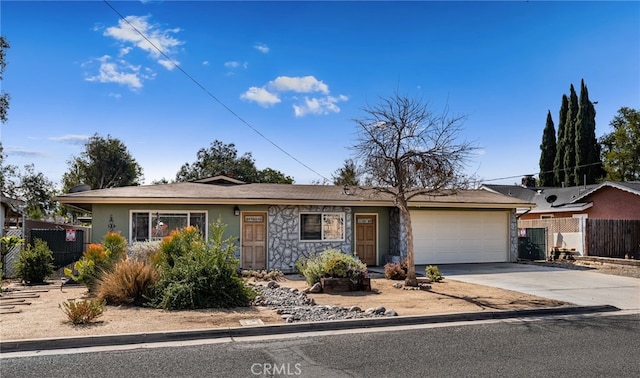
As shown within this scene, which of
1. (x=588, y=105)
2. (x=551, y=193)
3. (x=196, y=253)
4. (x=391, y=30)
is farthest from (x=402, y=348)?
(x=588, y=105)

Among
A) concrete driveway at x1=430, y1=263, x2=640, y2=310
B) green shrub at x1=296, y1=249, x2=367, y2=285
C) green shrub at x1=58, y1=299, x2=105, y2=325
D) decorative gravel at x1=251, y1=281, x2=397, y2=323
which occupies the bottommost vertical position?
concrete driveway at x1=430, y1=263, x2=640, y2=310

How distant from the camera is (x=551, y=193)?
31.7 m

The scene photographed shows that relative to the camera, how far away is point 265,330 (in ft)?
25.2

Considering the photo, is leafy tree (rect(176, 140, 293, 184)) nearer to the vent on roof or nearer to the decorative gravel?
the vent on roof

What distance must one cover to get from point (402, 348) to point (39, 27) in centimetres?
1119

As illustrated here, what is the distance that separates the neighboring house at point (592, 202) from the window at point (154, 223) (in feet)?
49.6

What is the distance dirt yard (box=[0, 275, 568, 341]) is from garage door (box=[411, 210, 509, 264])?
579 centimetres

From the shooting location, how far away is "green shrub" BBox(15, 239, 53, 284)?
13459 millimetres

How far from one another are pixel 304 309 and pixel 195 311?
6.60 ft

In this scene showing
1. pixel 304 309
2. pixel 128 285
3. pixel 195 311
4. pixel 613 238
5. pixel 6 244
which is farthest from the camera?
pixel 613 238

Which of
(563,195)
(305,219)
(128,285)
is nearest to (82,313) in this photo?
(128,285)

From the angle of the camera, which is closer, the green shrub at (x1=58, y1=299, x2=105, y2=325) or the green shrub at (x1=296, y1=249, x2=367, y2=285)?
the green shrub at (x1=58, y1=299, x2=105, y2=325)

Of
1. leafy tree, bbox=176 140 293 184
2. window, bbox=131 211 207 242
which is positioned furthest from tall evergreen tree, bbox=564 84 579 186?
window, bbox=131 211 207 242

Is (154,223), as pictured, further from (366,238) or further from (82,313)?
(82,313)
